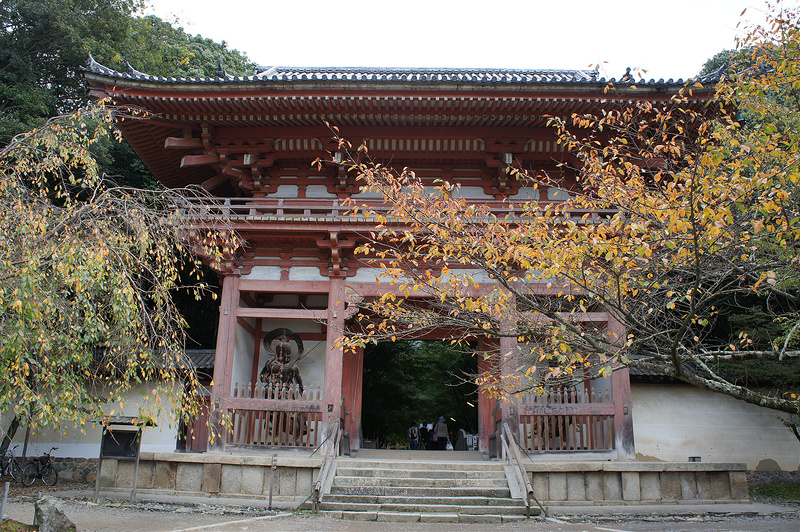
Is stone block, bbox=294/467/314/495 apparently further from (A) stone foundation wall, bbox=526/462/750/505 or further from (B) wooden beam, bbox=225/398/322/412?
(A) stone foundation wall, bbox=526/462/750/505

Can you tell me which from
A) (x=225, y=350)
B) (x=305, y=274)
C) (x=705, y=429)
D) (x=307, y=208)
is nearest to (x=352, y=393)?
(x=305, y=274)

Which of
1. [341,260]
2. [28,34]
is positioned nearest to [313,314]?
[341,260]

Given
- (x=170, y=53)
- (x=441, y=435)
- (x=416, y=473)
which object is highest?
(x=170, y=53)

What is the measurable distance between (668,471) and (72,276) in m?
8.71

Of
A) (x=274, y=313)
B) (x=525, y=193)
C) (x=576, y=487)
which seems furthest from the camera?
(x=525, y=193)

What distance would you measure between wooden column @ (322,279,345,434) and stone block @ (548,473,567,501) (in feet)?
12.1

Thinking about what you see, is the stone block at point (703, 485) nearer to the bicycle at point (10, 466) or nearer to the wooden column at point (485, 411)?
the wooden column at point (485, 411)

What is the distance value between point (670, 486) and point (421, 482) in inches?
157

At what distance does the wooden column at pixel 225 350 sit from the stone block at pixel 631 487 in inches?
260

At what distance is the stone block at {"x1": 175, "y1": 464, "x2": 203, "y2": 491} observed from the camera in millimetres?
8820

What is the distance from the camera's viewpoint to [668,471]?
8773mm

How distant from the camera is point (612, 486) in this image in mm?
8656

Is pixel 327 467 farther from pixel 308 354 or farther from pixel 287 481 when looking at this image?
pixel 308 354

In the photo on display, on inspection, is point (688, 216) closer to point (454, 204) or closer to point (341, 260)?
point (454, 204)
